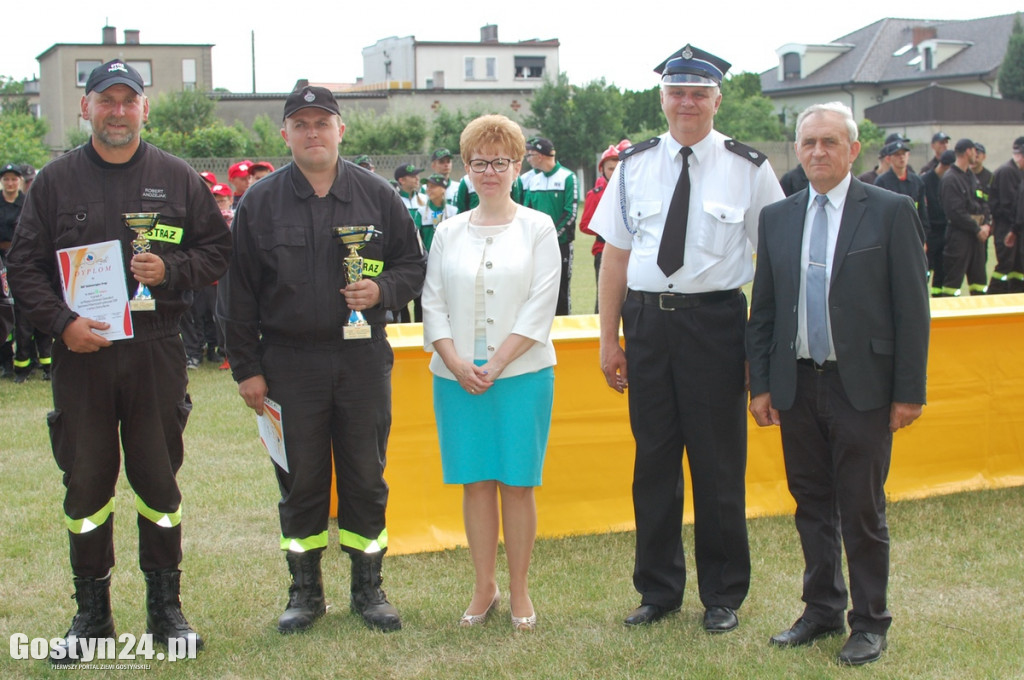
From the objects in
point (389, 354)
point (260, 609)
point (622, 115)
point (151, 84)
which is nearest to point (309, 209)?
point (389, 354)

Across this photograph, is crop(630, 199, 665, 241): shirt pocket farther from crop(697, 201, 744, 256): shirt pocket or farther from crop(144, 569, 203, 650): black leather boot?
crop(144, 569, 203, 650): black leather boot

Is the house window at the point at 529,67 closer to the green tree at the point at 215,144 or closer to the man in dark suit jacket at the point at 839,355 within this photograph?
the green tree at the point at 215,144

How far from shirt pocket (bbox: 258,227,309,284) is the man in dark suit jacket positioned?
179cm

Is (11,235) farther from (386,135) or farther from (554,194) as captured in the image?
(386,135)

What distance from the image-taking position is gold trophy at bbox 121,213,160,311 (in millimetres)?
3914

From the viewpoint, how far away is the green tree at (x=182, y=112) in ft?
150

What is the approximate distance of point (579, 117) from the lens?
52.0 m

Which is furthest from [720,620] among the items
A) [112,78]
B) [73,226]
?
[112,78]

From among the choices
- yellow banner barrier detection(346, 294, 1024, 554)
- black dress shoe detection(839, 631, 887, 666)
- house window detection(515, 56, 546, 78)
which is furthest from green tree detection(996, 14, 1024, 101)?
black dress shoe detection(839, 631, 887, 666)

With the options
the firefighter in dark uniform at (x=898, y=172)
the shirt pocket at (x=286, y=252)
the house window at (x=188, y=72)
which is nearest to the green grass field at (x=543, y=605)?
the shirt pocket at (x=286, y=252)

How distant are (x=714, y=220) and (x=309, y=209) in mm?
1631

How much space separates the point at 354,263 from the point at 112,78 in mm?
1137

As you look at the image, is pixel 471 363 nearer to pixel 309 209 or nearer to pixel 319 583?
pixel 309 209

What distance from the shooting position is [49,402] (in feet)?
31.3
